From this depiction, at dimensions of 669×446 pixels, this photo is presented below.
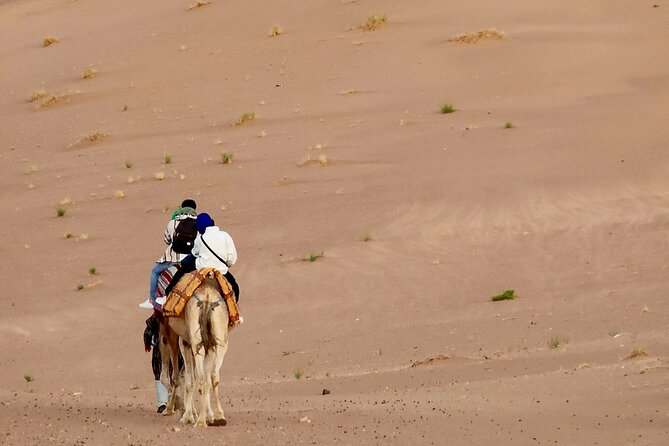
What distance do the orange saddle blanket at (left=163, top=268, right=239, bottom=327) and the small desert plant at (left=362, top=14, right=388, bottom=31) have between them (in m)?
30.1

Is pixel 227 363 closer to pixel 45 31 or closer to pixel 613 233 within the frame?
pixel 613 233

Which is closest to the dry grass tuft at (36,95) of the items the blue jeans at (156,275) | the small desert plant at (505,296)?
the small desert plant at (505,296)

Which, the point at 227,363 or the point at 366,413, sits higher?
the point at 366,413

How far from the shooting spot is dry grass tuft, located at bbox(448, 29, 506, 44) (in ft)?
127

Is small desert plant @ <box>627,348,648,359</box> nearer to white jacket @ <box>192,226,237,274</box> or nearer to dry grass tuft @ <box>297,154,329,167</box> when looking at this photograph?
white jacket @ <box>192,226,237,274</box>

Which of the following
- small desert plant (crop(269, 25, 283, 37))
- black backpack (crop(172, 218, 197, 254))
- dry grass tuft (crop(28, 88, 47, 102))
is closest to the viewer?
black backpack (crop(172, 218, 197, 254))

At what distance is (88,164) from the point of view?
32.2m

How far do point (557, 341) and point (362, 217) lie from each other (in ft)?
28.6

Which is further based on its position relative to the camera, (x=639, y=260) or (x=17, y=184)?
(x=17, y=184)

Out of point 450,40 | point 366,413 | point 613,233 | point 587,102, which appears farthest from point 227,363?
point 450,40

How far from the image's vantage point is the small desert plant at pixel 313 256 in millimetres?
23625

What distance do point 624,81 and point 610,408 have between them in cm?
2215

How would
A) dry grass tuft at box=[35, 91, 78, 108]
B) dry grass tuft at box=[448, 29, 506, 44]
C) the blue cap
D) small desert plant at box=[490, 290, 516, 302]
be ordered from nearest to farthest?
1. the blue cap
2. small desert plant at box=[490, 290, 516, 302]
3. dry grass tuft at box=[448, 29, 506, 44]
4. dry grass tuft at box=[35, 91, 78, 108]

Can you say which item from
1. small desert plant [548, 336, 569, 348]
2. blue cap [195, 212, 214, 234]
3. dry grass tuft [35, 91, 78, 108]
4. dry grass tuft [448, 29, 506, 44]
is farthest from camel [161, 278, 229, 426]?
dry grass tuft [35, 91, 78, 108]
